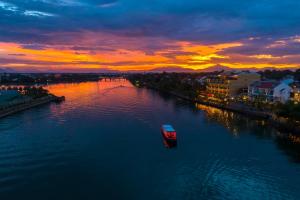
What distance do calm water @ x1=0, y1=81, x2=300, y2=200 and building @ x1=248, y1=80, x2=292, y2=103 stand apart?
7718 mm

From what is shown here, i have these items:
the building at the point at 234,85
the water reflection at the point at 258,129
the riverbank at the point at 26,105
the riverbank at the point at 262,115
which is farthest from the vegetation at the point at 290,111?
the riverbank at the point at 26,105

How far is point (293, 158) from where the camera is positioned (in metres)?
14.4

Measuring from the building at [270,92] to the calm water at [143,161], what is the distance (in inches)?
304

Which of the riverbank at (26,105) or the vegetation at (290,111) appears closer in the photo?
the vegetation at (290,111)

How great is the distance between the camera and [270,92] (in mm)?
30016

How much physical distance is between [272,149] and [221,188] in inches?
255

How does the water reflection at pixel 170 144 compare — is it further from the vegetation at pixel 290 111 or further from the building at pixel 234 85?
the building at pixel 234 85

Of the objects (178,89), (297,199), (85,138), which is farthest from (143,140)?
(178,89)

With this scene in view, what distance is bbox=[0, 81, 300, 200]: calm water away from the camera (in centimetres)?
1054

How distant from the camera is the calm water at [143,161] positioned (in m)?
10.5

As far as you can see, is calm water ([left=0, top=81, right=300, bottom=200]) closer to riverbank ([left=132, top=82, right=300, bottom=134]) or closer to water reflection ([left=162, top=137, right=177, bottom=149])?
water reflection ([left=162, top=137, right=177, bottom=149])

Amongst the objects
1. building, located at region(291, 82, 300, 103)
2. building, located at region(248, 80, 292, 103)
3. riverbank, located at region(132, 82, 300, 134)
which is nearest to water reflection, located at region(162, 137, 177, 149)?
riverbank, located at region(132, 82, 300, 134)

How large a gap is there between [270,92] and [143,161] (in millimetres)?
20728

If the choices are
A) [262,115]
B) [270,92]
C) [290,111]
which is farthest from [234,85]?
[290,111]
